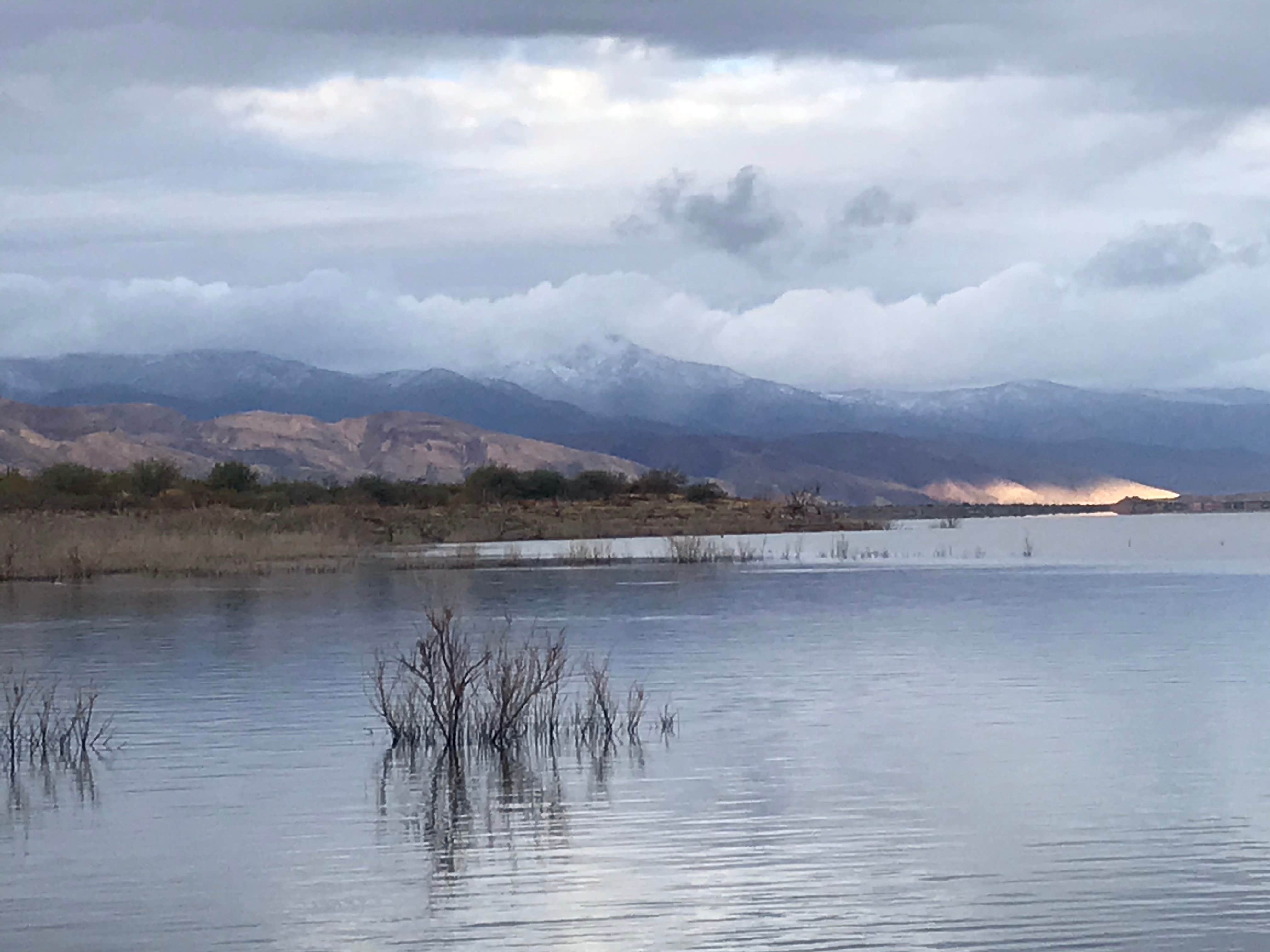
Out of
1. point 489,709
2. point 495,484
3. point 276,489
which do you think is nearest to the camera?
point 489,709

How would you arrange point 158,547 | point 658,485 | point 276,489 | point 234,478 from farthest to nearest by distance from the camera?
1. point 658,485
2. point 234,478
3. point 276,489
4. point 158,547

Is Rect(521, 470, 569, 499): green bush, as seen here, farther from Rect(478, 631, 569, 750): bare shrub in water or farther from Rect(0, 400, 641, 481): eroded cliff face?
Rect(478, 631, 569, 750): bare shrub in water

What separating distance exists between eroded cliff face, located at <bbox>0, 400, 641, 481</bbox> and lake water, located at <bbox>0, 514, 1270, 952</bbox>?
125 meters

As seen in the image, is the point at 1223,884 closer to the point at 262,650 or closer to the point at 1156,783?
the point at 1156,783

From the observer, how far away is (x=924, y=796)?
1355cm

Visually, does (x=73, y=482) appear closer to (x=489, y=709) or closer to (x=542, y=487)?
(x=542, y=487)

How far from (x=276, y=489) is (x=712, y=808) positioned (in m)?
66.1

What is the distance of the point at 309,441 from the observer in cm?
17625

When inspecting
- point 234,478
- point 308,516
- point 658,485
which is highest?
point 234,478

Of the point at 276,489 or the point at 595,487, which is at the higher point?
the point at 276,489

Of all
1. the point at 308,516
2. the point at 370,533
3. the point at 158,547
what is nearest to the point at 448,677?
the point at 158,547

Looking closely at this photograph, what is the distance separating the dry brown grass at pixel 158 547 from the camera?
41.6m

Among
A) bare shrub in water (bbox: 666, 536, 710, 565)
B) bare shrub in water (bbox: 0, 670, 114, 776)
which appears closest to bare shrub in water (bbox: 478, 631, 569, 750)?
bare shrub in water (bbox: 0, 670, 114, 776)

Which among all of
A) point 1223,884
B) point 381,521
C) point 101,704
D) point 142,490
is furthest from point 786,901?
point 142,490
